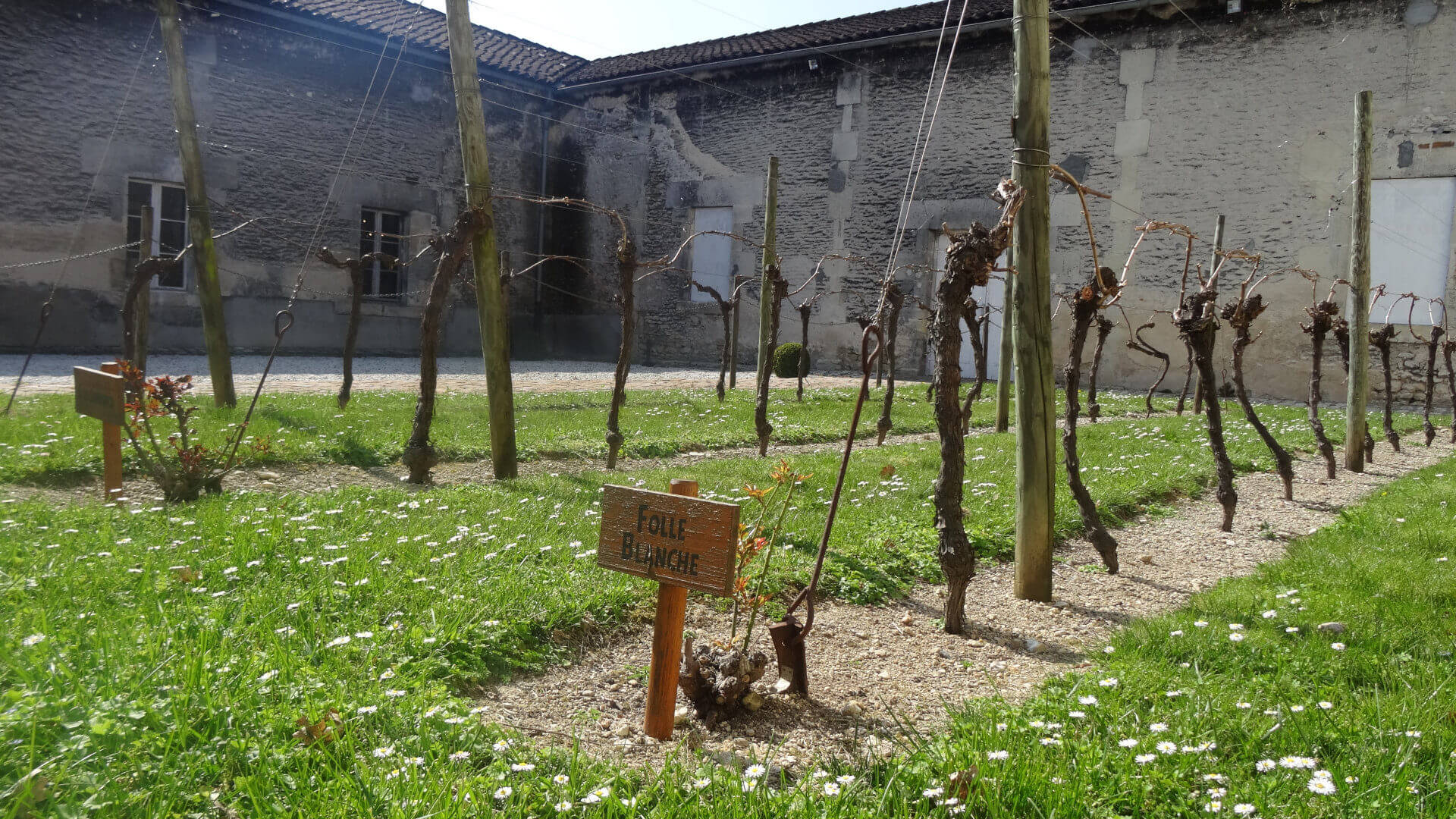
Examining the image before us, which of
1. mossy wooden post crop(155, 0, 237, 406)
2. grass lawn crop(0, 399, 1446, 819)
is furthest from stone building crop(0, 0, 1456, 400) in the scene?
grass lawn crop(0, 399, 1446, 819)

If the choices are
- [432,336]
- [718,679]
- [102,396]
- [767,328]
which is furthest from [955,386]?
[767,328]

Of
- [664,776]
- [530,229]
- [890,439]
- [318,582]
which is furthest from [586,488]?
[530,229]

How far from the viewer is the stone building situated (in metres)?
13.6

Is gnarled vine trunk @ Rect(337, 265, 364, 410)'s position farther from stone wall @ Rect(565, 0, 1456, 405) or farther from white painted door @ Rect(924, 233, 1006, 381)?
white painted door @ Rect(924, 233, 1006, 381)

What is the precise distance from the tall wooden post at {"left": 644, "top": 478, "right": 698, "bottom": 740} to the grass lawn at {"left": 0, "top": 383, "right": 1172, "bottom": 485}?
4.65 meters

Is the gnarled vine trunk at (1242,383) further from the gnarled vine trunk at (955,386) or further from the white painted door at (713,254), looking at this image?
the white painted door at (713,254)

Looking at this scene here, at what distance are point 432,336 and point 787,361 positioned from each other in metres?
11.3

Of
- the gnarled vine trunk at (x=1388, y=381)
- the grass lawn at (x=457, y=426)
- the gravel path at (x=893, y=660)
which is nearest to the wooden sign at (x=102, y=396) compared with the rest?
the grass lawn at (x=457, y=426)

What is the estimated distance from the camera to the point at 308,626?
9.82 ft

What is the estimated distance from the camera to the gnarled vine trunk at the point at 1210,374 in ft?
17.7

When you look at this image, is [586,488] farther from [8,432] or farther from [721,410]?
[721,410]

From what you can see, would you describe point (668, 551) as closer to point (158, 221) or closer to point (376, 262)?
point (158, 221)

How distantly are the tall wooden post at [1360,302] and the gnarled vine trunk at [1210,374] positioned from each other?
3.07m

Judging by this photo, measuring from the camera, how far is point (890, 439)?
9.44 metres
